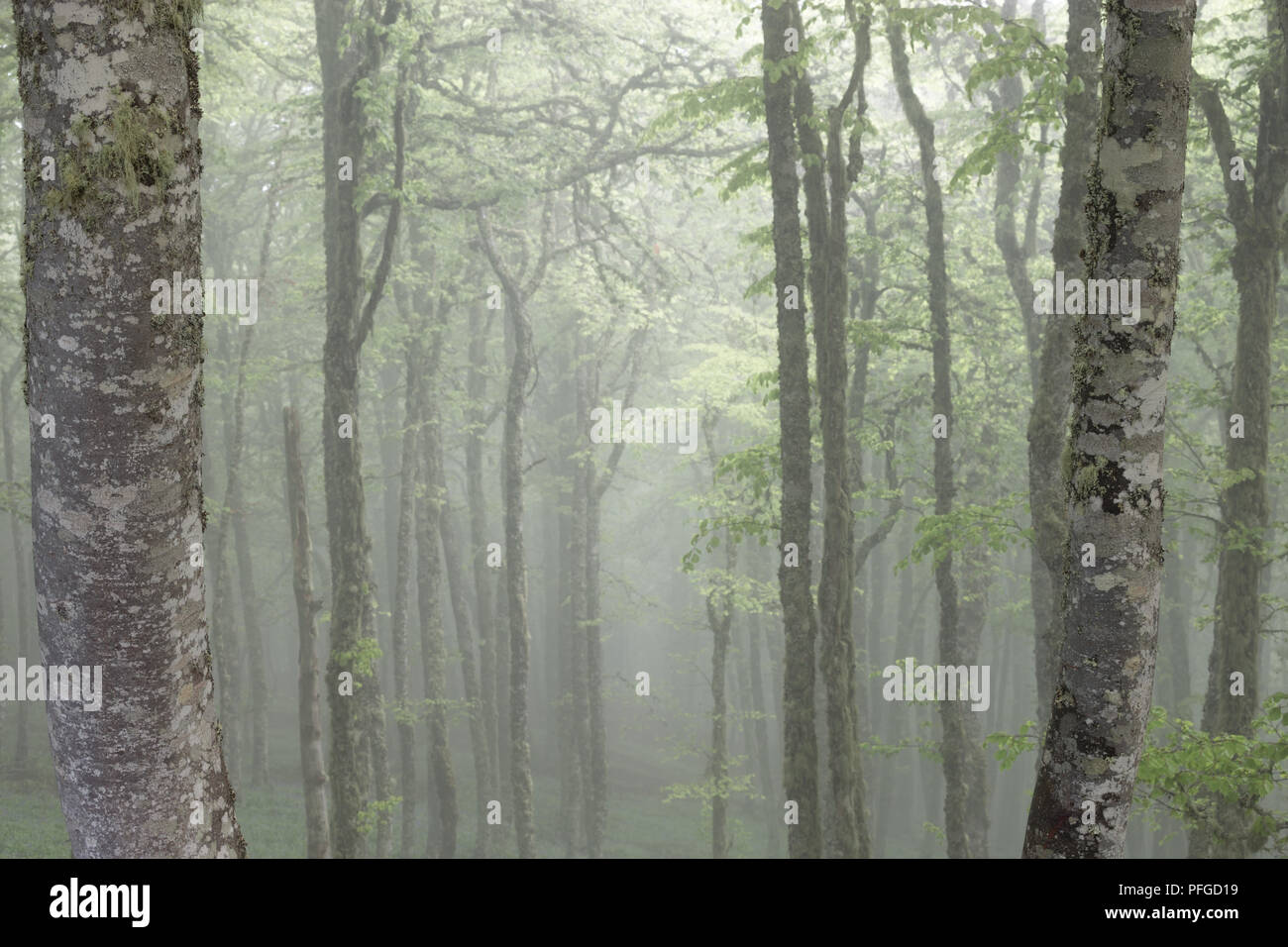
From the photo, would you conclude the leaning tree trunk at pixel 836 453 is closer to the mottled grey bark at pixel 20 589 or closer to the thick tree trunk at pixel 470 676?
the thick tree trunk at pixel 470 676

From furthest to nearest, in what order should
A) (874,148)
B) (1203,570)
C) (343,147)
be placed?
(1203,570), (874,148), (343,147)

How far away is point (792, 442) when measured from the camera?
9594 millimetres

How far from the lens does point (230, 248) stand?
966 inches

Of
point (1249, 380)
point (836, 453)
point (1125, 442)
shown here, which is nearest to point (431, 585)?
point (836, 453)

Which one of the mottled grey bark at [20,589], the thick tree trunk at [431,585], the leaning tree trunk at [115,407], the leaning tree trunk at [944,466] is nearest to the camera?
the leaning tree trunk at [115,407]

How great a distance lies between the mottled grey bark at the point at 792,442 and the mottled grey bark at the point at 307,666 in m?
5.41

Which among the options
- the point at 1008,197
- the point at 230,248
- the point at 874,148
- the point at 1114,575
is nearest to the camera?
the point at 1114,575

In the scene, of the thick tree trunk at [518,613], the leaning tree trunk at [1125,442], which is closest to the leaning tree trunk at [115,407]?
the leaning tree trunk at [1125,442]

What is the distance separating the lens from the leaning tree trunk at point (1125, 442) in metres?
3.38

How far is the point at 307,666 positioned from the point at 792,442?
621cm

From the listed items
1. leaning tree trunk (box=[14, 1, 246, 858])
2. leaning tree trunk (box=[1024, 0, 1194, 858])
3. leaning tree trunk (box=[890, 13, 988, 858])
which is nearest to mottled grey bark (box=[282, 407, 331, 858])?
leaning tree trunk (box=[890, 13, 988, 858])
